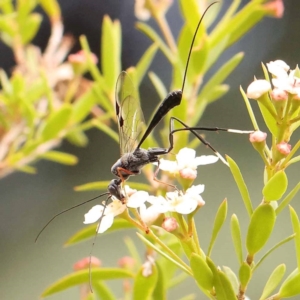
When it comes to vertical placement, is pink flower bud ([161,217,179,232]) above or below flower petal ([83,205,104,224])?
below

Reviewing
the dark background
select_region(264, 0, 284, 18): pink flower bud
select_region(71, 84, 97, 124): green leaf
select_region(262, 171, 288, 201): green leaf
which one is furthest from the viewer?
the dark background

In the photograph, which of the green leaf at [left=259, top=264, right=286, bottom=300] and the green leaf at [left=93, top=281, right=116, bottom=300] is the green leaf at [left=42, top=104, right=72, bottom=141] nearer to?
the green leaf at [left=93, top=281, right=116, bottom=300]

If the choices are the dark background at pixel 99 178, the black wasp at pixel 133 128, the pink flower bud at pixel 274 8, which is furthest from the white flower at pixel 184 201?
the dark background at pixel 99 178

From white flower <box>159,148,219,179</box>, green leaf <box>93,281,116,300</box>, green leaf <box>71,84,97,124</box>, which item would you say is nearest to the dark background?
green leaf <box>71,84,97,124</box>

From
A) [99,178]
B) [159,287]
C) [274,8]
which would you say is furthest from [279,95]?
[99,178]

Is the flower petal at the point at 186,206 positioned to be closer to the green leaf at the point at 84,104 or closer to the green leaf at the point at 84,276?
the green leaf at the point at 84,276

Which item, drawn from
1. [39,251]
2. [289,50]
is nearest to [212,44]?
[39,251]

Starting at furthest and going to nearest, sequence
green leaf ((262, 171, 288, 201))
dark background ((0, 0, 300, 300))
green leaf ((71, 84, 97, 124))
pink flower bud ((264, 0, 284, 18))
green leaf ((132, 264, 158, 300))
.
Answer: dark background ((0, 0, 300, 300)), green leaf ((71, 84, 97, 124)), pink flower bud ((264, 0, 284, 18)), green leaf ((132, 264, 158, 300)), green leaf ((262, 171, 288, 201))
